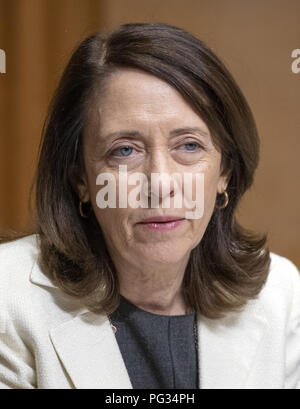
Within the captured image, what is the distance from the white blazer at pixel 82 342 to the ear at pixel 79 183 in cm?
19

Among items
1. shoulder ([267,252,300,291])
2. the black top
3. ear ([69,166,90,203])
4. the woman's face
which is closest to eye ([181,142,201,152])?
the woman's face

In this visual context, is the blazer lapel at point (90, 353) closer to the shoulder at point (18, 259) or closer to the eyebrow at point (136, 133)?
the shoulder at point (18, 259)

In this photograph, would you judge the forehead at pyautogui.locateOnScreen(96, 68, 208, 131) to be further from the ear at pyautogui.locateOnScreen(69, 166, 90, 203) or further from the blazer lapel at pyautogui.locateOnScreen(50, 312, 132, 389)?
the blazer lapel at pyautogui.locateOnScreen(50, 312, 132, 389)

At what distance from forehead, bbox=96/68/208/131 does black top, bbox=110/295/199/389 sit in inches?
18.9

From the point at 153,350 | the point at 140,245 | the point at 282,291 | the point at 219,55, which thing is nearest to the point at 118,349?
the point at 153,350

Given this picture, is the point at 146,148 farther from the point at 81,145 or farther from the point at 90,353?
the point at 90,353

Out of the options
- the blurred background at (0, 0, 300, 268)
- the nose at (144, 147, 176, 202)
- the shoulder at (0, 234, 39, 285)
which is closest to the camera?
the nose at (144, 147, 176, 202)

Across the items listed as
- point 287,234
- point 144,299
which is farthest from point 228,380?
point 287,234

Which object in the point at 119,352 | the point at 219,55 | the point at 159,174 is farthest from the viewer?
the point at 219,55

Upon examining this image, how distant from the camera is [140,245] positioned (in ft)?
4.52

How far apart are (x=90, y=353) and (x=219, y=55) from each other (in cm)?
112

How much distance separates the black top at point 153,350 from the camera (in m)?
1.49

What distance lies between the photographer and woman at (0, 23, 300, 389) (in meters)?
1.36
